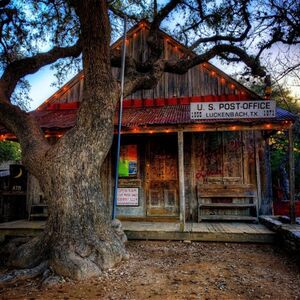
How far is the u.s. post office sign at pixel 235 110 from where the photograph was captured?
6363 mm

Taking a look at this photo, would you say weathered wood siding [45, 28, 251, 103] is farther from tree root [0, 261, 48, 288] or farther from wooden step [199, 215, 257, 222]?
tree root [0, 261, 48, 288]

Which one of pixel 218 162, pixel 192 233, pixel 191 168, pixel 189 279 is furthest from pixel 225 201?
pixel 189 279

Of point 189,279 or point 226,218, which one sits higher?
Answer: point 226,218

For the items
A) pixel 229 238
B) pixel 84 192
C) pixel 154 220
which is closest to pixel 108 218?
pixel 84 192

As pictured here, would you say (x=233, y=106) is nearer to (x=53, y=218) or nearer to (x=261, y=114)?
(x=261, y=114)

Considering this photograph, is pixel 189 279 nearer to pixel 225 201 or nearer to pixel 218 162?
pixel 225 201

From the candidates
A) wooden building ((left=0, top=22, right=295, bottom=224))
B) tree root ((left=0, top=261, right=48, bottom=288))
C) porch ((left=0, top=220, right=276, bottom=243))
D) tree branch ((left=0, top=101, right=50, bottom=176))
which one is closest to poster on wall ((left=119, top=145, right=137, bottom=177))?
wooden building ((left=0, top=22, right=295, bottom=224))

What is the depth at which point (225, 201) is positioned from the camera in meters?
8.57

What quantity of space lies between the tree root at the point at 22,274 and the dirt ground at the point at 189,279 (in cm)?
11

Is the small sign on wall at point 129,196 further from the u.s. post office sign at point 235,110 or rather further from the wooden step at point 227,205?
the u.s. post office sign at point 235,110

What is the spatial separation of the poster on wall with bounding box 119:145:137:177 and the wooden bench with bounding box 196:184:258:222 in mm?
2236

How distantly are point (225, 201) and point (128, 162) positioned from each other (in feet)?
11.3

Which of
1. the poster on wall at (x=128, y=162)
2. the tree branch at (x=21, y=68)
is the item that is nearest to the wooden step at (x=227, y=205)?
the poster on wall at (x=128, y=162)

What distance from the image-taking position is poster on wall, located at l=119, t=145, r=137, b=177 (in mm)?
8992
